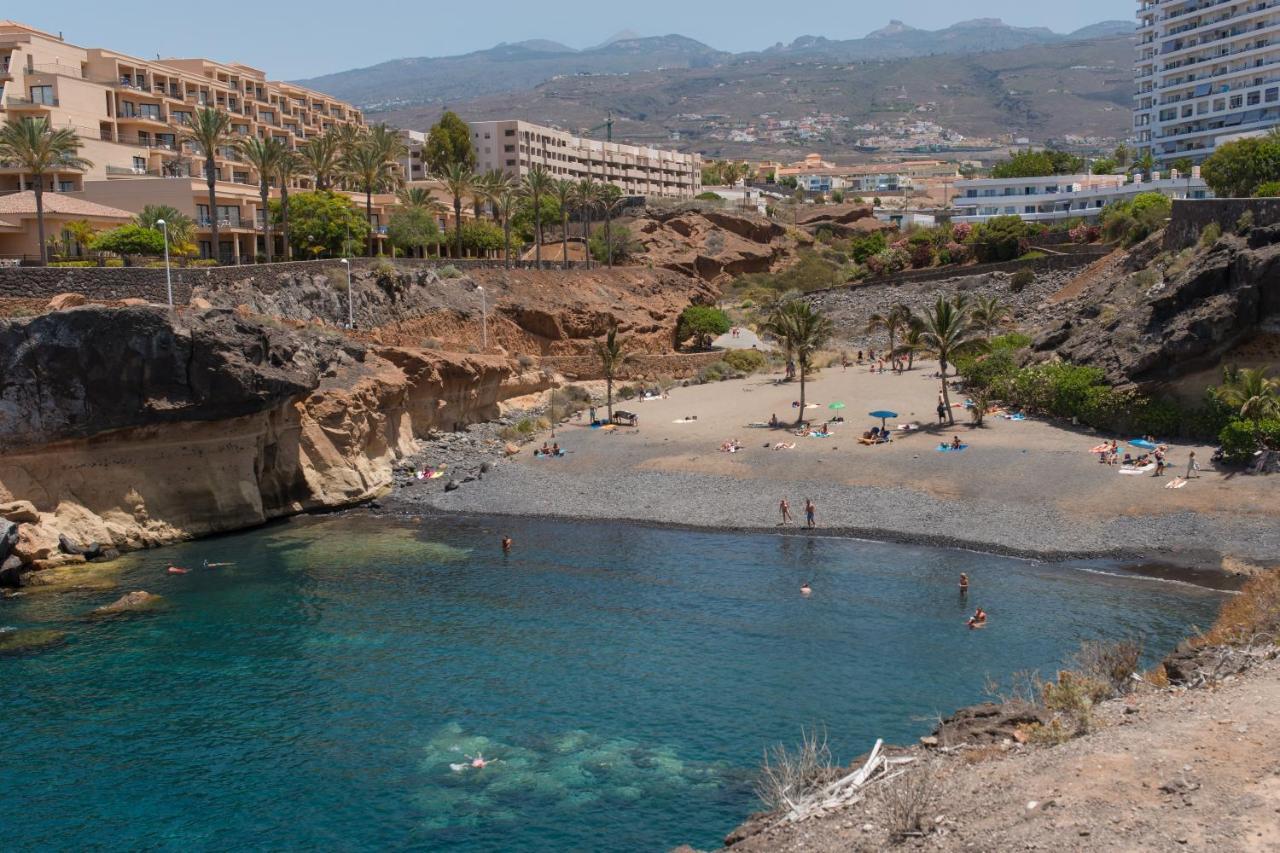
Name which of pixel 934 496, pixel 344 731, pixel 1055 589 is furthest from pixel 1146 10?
pixel 344 731

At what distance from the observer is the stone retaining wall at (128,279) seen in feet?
154

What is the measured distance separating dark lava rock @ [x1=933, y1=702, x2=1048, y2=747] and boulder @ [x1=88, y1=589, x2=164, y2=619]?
24.6 metres

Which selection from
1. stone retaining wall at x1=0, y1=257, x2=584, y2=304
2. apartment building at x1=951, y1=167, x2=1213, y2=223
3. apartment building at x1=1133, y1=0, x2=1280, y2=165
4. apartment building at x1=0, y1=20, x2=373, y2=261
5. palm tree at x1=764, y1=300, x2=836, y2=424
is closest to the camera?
stone retaining wall at x1=0, y1=257, x2=584, y2=304

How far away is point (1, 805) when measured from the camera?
72.9 ft

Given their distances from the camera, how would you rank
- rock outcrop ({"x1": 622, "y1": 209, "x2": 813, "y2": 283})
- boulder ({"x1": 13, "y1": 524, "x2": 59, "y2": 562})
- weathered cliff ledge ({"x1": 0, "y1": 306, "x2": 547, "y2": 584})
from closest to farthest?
boulder ({"x1": 13, "y1": 524, "x2": 59, "y2": 562}) → weathered cliff ledge ({"x1": 0, "y1": 306, "x2": 547, "y2": 584}) → rock outcrop ({"x1": 622, "y1": 209, "x2": 813, "y2": 283})

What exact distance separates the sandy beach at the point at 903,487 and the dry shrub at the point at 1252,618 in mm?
9859

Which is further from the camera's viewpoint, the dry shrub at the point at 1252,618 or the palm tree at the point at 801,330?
the palm tree at the point at 801,330

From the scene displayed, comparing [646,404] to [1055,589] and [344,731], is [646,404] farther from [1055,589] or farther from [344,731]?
[344,731]

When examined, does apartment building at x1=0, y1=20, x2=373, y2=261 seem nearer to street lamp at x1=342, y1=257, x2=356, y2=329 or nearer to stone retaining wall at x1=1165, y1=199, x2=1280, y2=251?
street lamp at x1=342, y1=257, x2=356, y2=329

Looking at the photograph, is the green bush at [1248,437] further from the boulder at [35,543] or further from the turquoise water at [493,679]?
the boulder at [35,543]

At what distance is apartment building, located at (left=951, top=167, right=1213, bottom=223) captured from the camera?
94188 millimetres

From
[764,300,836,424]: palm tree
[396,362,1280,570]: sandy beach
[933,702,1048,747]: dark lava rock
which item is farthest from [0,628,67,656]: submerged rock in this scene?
[764,300,836,424]: palm tree

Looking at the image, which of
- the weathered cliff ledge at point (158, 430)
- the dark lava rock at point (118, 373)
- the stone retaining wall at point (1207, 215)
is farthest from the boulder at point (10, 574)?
the stone retaining wall at point (1207, 215)

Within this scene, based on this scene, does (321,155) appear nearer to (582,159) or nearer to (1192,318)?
(1192,318)
